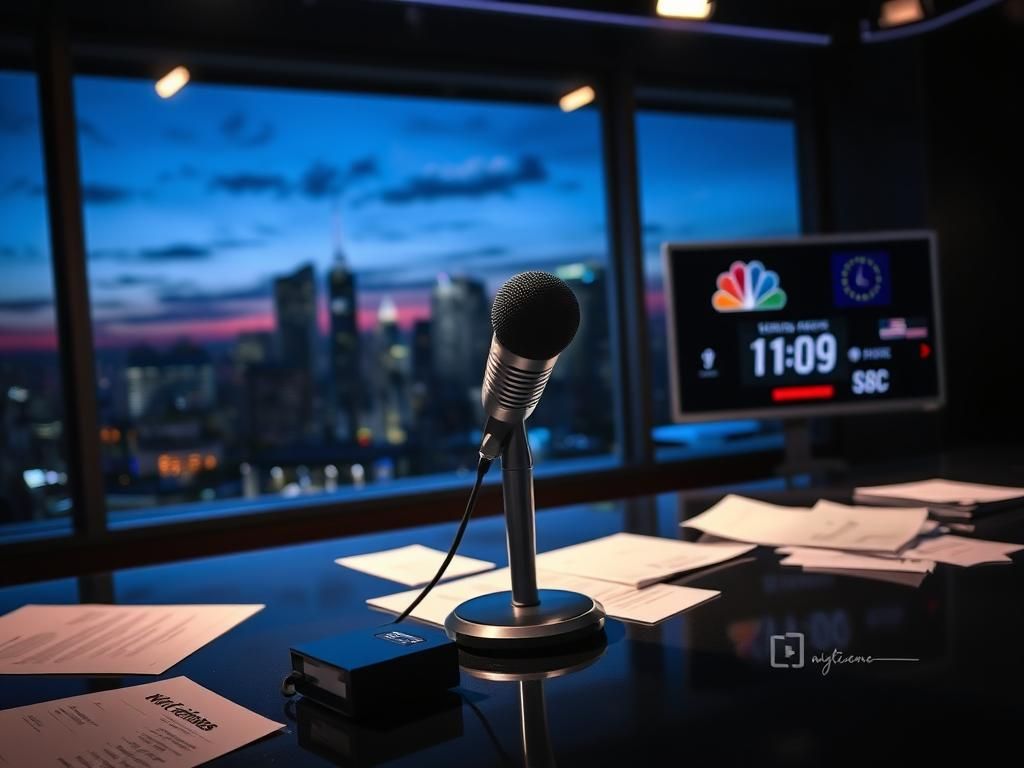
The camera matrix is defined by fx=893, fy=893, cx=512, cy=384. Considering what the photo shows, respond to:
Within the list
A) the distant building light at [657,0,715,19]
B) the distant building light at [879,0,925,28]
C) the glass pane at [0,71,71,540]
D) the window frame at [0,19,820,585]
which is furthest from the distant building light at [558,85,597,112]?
the glass pane at [0,71,71,540]

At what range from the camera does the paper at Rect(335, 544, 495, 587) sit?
4.34 ft

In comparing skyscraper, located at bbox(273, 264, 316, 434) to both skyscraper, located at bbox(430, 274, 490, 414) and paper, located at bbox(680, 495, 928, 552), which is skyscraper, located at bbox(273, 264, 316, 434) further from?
paper, located at bbox(680, 495, 928, 552)

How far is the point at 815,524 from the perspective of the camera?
151cm

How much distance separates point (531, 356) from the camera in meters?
0.89

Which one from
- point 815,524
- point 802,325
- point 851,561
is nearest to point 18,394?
point 802,325

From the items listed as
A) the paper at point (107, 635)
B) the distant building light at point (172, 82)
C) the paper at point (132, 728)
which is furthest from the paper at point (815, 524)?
the distant building light at point (172, 82)

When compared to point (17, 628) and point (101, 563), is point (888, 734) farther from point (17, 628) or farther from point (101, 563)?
point (101, 563)

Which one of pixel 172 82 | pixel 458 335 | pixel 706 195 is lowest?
pixel 458 335

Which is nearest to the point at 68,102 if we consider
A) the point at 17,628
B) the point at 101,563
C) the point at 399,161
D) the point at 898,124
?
the point at 399,161

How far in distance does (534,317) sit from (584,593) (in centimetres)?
45

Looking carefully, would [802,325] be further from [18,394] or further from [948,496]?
[18,394]

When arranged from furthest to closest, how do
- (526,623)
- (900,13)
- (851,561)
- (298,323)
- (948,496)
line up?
(298,323)
(900,13)
(948,496)
(851,561)
(526,623)

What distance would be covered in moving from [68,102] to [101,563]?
1.47m

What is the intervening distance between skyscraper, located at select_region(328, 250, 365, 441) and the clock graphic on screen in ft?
6.14
